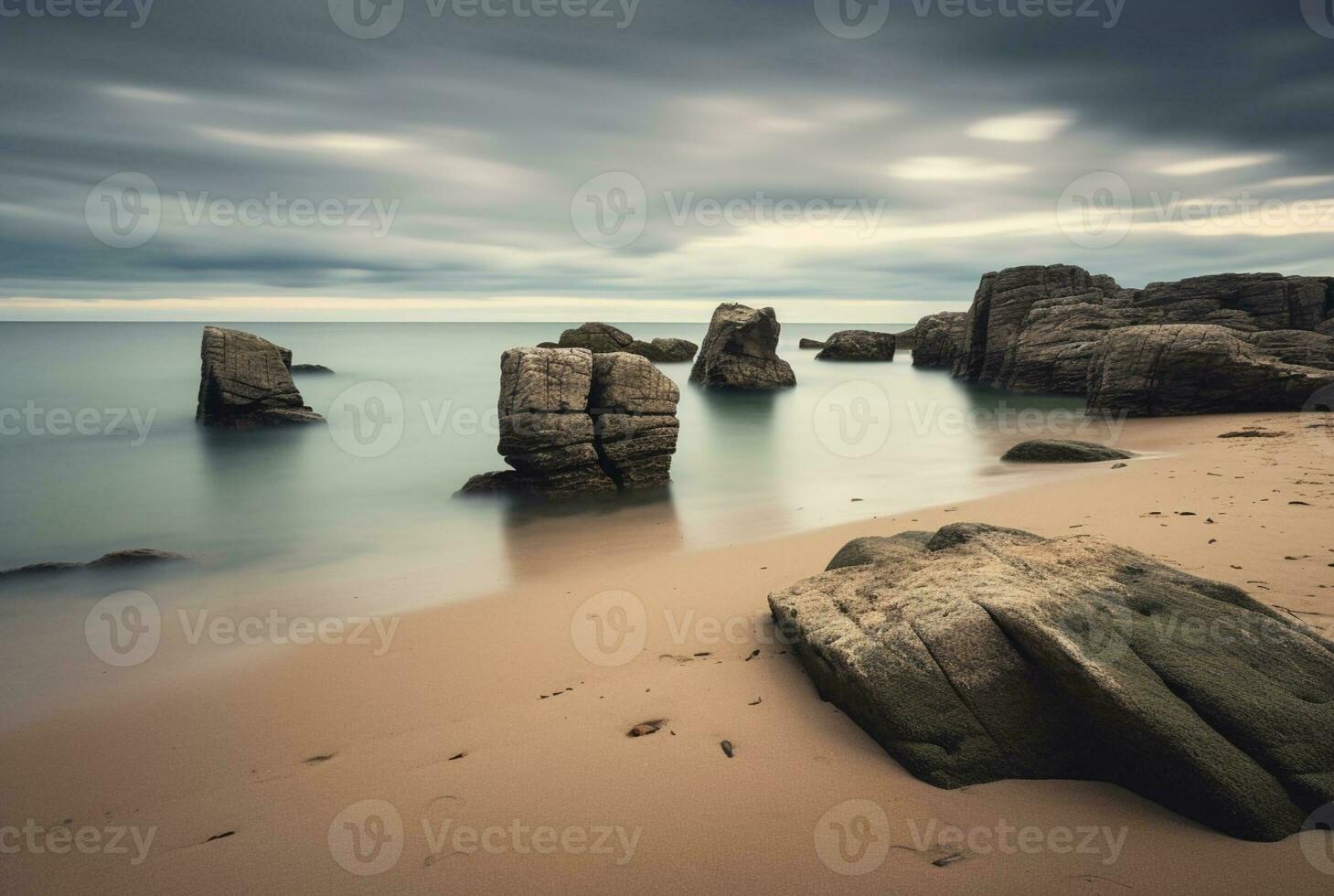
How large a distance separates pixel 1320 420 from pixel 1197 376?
4.10 meters

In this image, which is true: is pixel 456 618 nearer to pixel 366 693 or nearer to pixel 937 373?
pixel 366 693

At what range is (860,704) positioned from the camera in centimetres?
436

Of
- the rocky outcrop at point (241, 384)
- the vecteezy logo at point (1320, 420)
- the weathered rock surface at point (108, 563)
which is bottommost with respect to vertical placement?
the weathered rock surface at point (108, 563)

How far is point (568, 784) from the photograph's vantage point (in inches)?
160

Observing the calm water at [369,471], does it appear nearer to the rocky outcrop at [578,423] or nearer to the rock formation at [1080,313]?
the rocky outcrop at [578,423]

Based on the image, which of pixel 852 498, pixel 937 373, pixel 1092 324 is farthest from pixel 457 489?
pixel 937 373

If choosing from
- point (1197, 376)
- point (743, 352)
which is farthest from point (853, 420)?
point (743, 352)

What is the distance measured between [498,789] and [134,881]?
1.74 metres

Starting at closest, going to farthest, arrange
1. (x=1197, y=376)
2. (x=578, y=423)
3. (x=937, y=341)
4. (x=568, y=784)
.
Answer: (x=568, y=784), (x=578, y=423), (x=1197, y=376), (x=937, y=341)

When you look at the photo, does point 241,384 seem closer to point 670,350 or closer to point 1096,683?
point 1096,683

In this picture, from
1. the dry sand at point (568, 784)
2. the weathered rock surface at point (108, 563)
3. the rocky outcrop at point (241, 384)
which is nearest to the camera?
the dry sand at point (568, 784)

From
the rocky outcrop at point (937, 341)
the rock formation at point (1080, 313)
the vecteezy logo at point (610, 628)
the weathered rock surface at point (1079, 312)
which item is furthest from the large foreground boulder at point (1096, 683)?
the rocky outcrop at point (937, 341)

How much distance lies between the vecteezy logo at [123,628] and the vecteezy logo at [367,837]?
4.35 metres

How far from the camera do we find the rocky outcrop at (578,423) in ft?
46.7
